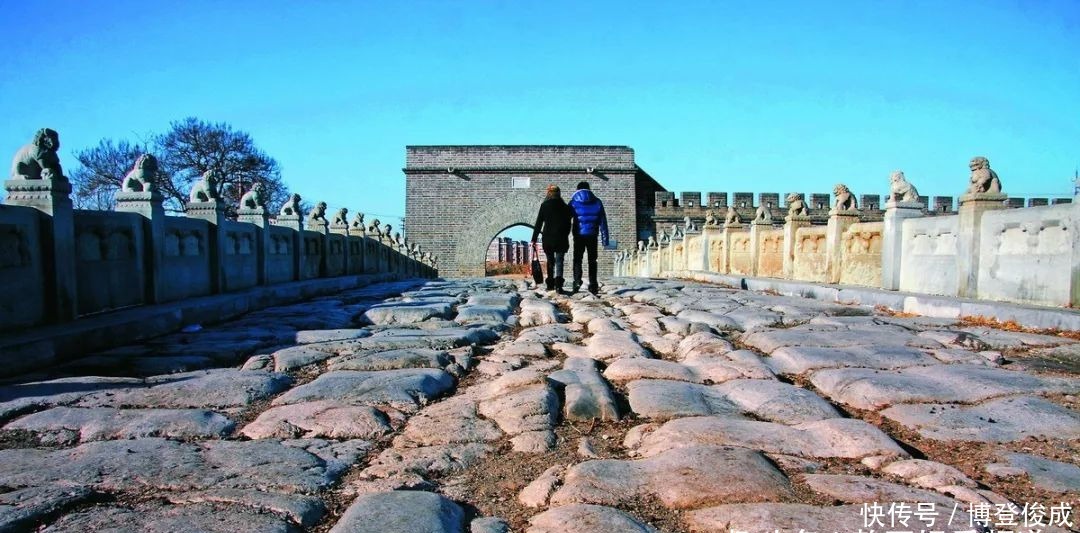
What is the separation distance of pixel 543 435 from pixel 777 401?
47.0 inches

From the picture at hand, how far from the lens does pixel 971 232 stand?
7.14 meters

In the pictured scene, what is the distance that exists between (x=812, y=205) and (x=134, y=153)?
33.1 meters

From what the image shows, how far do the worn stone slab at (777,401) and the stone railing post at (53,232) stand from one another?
4797 mm

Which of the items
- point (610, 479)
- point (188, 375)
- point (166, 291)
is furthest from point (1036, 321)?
point (166, 291)

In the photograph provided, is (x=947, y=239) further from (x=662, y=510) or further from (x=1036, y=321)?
(x=662, y=510)

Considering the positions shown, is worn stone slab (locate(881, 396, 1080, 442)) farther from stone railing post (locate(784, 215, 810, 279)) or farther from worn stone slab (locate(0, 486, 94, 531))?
stone railing post (locate(784, 215, 810, 279))

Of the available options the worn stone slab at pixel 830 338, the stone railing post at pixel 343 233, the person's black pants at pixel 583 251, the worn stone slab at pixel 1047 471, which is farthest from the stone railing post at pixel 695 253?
the worn stone slab at pixel 1047 471

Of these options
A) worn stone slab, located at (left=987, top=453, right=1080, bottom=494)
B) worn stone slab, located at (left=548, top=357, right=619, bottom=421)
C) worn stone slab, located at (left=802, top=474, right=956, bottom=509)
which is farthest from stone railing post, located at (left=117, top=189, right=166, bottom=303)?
worn stone slab, located at (left=987, top=453, right=1080, bottom=494)

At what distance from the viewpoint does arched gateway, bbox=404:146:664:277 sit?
3212 centimetres

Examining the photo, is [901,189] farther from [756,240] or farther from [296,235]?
[296,235]

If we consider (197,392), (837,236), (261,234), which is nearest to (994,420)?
(197,392)

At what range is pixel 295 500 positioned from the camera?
2.02 meters

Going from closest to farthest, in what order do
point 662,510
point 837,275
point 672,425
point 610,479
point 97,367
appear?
point 662,510 → point 610,479 → point 672,425 → point 97,367 → point 837,275

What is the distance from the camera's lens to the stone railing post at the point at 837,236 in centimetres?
1013
